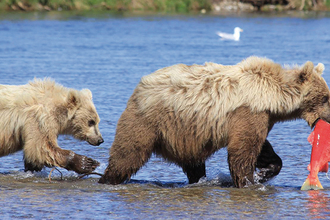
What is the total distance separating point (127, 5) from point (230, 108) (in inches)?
1573

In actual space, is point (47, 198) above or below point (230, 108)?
below

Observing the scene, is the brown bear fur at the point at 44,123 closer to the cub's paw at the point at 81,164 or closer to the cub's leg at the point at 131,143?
the cub's paw at the point at 81,164

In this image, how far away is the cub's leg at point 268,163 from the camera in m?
6.75

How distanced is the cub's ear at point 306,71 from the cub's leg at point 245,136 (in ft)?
1.72

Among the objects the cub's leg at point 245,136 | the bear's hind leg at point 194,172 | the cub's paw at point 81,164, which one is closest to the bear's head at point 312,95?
the cub's leg at point 245,136

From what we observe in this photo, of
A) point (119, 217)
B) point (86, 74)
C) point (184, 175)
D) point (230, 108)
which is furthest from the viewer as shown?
point (86, 74)

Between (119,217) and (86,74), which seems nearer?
(119,217)

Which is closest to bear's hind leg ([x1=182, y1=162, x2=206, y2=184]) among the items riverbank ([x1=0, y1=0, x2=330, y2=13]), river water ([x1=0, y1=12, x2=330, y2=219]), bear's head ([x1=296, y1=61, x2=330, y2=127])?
river water ([x1=0, y1=12, x2=330, y2=219])

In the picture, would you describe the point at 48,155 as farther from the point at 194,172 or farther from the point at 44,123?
the point at 194,172

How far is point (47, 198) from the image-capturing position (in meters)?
6.27

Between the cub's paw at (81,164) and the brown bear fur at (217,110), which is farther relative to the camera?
the cub's paw at (81,164)

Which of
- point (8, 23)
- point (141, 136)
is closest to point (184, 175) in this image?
point (141, 136)

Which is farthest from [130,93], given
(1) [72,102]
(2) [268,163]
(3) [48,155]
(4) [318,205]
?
(4) [318,205]

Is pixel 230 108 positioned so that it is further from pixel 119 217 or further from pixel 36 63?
pixel 36 63
